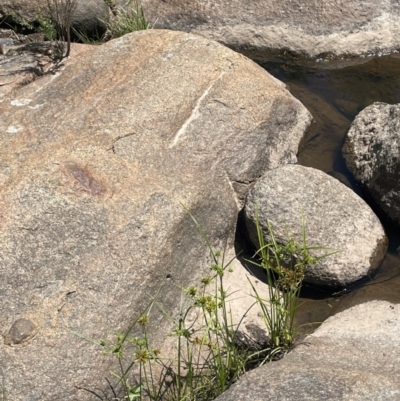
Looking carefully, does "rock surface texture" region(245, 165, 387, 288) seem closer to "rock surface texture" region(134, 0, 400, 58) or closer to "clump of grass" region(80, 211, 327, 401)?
"clump of grass" region(80, 211, 327, 401)

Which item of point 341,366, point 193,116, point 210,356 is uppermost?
point 193,116

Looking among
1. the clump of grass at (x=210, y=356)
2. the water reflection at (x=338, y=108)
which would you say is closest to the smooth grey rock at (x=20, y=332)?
the clump of grass at (x=210, y=356)

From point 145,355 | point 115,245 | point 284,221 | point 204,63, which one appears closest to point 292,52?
point 204,63

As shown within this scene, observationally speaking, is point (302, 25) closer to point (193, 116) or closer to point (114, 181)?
point (193, 116)

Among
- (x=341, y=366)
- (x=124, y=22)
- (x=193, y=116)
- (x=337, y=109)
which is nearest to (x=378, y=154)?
(x=337, y=109)

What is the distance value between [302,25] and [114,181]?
3031 millimetres

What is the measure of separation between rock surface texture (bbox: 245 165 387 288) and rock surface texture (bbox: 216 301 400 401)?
0.97 feet

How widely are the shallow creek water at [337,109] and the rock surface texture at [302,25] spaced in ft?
0.47

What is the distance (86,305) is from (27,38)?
358 centimetres

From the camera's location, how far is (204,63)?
4562 mm

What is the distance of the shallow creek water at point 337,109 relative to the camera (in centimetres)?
400

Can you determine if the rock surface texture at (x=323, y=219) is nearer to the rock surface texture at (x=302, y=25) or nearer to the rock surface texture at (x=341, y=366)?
the rock surface texture at (x=341, y=366)

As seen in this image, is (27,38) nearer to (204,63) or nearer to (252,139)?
(204,63)

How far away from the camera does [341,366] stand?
299 cm
